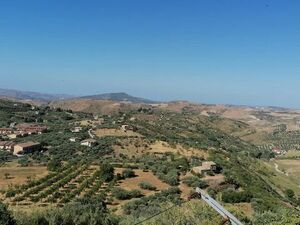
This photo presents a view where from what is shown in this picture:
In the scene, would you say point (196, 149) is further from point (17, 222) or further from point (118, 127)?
point (17, 222)

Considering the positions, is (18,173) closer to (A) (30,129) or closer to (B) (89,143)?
(B) (89,143)

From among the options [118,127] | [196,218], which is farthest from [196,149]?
[196,218]

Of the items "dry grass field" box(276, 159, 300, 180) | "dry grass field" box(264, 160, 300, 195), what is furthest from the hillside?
"dry grass field" box(276, 159, 300, 180)

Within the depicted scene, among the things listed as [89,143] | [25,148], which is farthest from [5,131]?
[89,143]

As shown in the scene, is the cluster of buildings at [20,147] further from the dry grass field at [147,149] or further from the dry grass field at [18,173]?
the dry grass field at [147,149]

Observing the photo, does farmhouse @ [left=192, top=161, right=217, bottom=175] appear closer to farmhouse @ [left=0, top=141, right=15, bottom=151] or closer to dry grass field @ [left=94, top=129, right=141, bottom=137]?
dry grass field @ [left=94, top=129, right=141, bottom=137]
